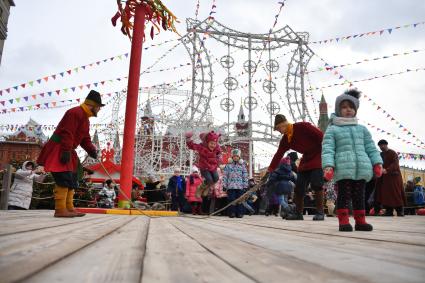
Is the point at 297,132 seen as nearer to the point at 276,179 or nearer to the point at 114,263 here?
the point at 276,179

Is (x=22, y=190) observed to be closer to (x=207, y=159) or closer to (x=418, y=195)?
(x=207, y=159)

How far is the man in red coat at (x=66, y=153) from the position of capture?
395 cm

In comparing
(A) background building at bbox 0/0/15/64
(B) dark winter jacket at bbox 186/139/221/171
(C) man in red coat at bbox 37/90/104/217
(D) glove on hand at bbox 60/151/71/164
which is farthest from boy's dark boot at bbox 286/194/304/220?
(A) background building at bbox 0/0/15/64

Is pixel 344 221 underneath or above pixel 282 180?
underneath

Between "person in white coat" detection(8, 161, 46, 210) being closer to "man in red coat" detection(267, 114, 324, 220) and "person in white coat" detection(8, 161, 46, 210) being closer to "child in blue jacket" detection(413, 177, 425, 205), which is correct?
"man in red coat" detection(267, 114, 324, 220)

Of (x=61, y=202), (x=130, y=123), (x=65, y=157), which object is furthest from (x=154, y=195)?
(x=65, y=157)

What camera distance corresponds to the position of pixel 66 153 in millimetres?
3912

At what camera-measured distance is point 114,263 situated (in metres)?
0.74

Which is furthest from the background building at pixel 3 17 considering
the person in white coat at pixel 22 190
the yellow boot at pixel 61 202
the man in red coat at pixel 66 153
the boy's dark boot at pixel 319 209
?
the boy's dark boot at pixel 319 209

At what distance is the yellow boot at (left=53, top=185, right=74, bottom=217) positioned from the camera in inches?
154

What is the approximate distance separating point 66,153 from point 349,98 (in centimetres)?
309

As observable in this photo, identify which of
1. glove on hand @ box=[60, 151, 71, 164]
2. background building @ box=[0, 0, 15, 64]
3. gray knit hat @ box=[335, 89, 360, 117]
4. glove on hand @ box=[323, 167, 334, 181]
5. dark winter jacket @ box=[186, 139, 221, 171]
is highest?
background building @ box=[0, 0, 15, 64]

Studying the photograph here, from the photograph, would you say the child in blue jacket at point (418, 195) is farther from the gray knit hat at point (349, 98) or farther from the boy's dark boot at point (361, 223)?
the boy's dark boot at point (361, 223)

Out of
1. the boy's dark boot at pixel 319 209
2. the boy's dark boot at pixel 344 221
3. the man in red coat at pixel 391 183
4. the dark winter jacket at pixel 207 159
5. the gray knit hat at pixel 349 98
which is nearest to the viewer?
the boy's dark boot at pixel 344 221
